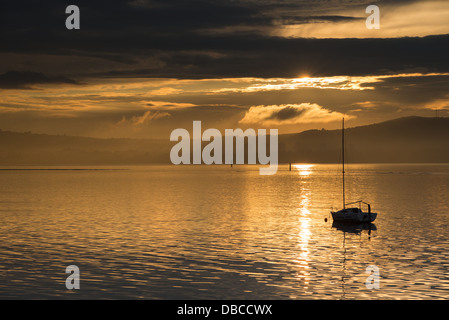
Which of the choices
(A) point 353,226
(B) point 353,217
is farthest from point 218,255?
(B) point 353,217

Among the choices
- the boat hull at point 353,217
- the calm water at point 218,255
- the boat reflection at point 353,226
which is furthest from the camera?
the boat hull at point 353,217

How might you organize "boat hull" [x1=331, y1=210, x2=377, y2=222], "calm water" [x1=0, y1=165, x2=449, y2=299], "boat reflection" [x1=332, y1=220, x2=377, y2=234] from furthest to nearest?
"boat hull" [x1=331, y1=210, x2=377, y2=222] → "boat reflection" [x1=332, y1=220, x2=377, y2=234] → "calm water" [x1=0, y1=165, x2=449, y2=299]

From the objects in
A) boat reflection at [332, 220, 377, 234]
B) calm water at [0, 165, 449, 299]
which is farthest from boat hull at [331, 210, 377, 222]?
calm water at [0, 165, 449, 299]

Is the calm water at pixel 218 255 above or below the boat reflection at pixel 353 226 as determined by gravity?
below

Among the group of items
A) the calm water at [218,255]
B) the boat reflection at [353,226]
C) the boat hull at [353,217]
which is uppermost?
the boat hull at [353,217]

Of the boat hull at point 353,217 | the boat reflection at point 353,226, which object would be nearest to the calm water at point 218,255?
the boat reflection at point 353,226

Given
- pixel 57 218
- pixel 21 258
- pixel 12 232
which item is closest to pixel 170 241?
pixel 21 258

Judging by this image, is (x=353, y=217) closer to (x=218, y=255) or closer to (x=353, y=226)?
(x=353, y=226)

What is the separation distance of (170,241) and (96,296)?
97.7ft

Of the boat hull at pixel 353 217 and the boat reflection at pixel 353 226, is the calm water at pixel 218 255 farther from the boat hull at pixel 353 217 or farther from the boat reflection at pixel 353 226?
the boat hull at pixel 353 217

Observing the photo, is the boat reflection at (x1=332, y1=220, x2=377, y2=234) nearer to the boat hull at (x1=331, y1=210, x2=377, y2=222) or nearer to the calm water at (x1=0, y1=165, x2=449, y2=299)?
the boat hull at (x1=331, y1=210, x2=377, y2=222)

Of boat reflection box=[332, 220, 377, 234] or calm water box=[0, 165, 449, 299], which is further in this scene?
boat reflection box=[332, 220, 377, 234]

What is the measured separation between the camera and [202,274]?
5084 centimetres
